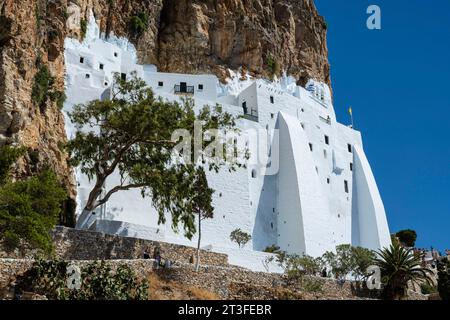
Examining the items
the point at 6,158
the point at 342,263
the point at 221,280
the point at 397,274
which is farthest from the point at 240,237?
the point at 6,158

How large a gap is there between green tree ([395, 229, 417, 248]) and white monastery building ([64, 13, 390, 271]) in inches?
675

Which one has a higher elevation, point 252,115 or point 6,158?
point 252,115

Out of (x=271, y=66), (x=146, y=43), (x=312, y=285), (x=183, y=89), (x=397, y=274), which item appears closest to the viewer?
(x=312, y=285)

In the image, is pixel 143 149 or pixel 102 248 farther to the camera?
pixel 143 149

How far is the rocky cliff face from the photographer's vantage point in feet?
89.7

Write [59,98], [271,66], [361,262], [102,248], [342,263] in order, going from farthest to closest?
[271,66]
[342,263]
[361,262]
[59,98]
[102,248]

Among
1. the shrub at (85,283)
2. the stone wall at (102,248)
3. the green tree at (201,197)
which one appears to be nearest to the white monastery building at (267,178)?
the stone wall at (102,248)

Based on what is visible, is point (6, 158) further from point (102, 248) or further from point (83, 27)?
point (83, 27)

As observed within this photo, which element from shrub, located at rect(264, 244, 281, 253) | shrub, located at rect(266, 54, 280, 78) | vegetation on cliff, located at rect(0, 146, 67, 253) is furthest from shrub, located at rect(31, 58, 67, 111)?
shrub, located at rect(266, 54, 280, 78)

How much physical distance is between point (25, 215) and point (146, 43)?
93.2ft

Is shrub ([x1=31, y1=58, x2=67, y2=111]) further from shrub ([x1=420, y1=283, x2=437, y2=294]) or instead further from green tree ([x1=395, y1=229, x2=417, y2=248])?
green tree ([x1=395, y1=229, x2=417, y2=248])

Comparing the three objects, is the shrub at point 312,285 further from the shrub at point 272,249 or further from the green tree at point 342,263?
the shrub at point 272,249

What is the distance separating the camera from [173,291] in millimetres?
22062
